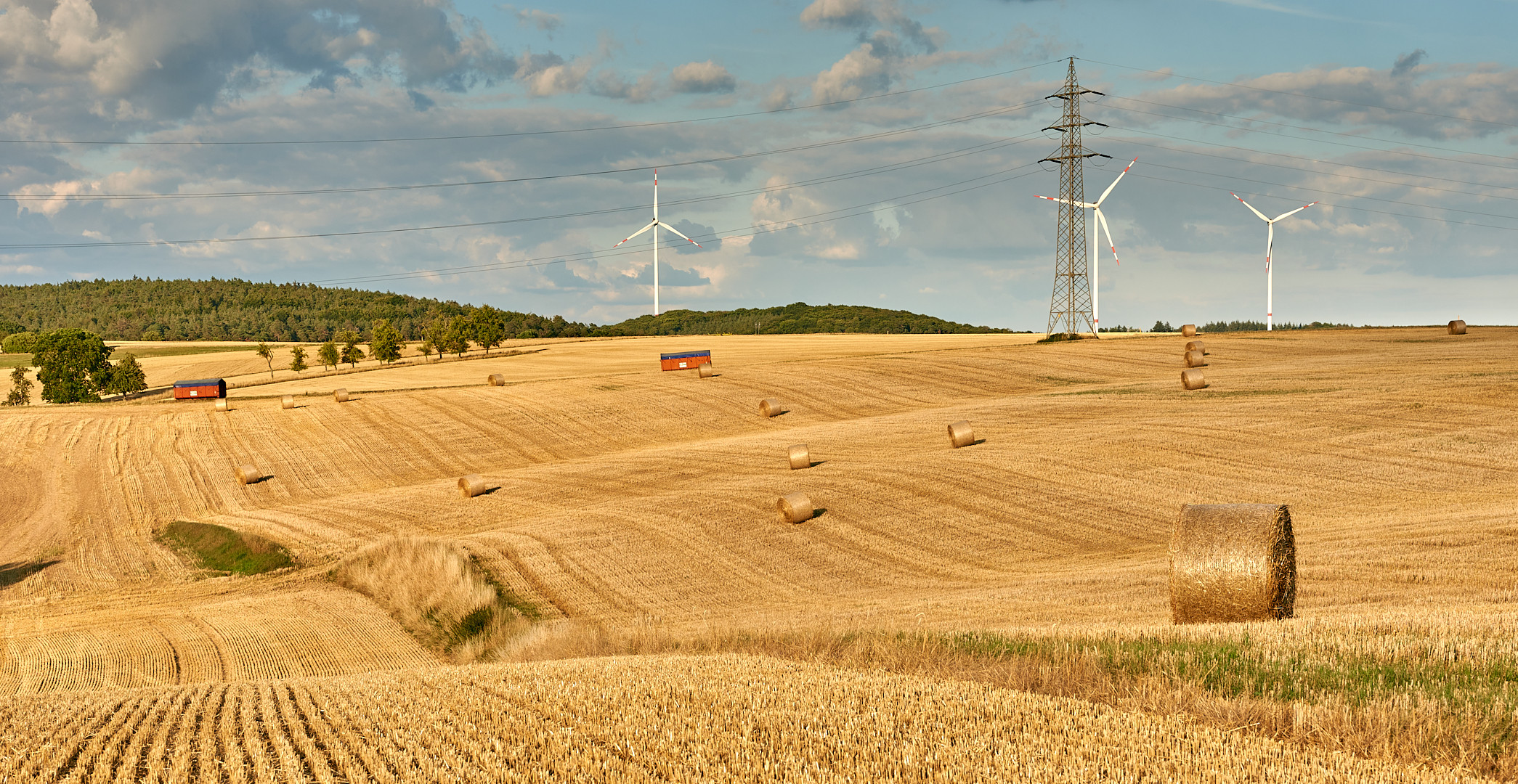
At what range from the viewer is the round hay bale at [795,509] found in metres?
23.3

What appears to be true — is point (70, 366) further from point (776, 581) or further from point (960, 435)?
point (776, 581)

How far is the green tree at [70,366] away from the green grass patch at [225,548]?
2551 inches

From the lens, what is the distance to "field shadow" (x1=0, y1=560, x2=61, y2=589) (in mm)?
25344

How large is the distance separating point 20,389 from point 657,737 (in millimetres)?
98173

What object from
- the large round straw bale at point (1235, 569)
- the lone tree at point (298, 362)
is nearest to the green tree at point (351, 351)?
the lone tree at point (298, 362)

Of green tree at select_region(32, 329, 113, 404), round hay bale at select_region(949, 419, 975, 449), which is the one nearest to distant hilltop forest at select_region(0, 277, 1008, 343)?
green tree at select_region(32, 329, 113, 404)

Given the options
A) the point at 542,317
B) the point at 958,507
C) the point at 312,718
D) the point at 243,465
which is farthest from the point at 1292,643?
the point at 542,317

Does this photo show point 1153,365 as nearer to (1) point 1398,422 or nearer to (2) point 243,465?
(1) point 1398,422

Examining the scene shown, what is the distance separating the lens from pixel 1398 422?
94.6ft

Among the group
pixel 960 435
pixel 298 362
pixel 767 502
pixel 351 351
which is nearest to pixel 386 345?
pixel 351 351

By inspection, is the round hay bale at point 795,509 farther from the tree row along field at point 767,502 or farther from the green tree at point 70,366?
the green tree at point 70,366

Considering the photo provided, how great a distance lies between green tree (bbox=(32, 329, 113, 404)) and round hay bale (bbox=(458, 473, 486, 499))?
69488 millimetres

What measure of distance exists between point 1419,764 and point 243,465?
40.2m

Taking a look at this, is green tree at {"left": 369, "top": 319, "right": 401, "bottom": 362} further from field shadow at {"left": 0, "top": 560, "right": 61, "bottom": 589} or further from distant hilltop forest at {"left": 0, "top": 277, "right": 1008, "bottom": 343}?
field shadow at {"left": 0, "top": 560, "right": 61, "bottom": 589}
